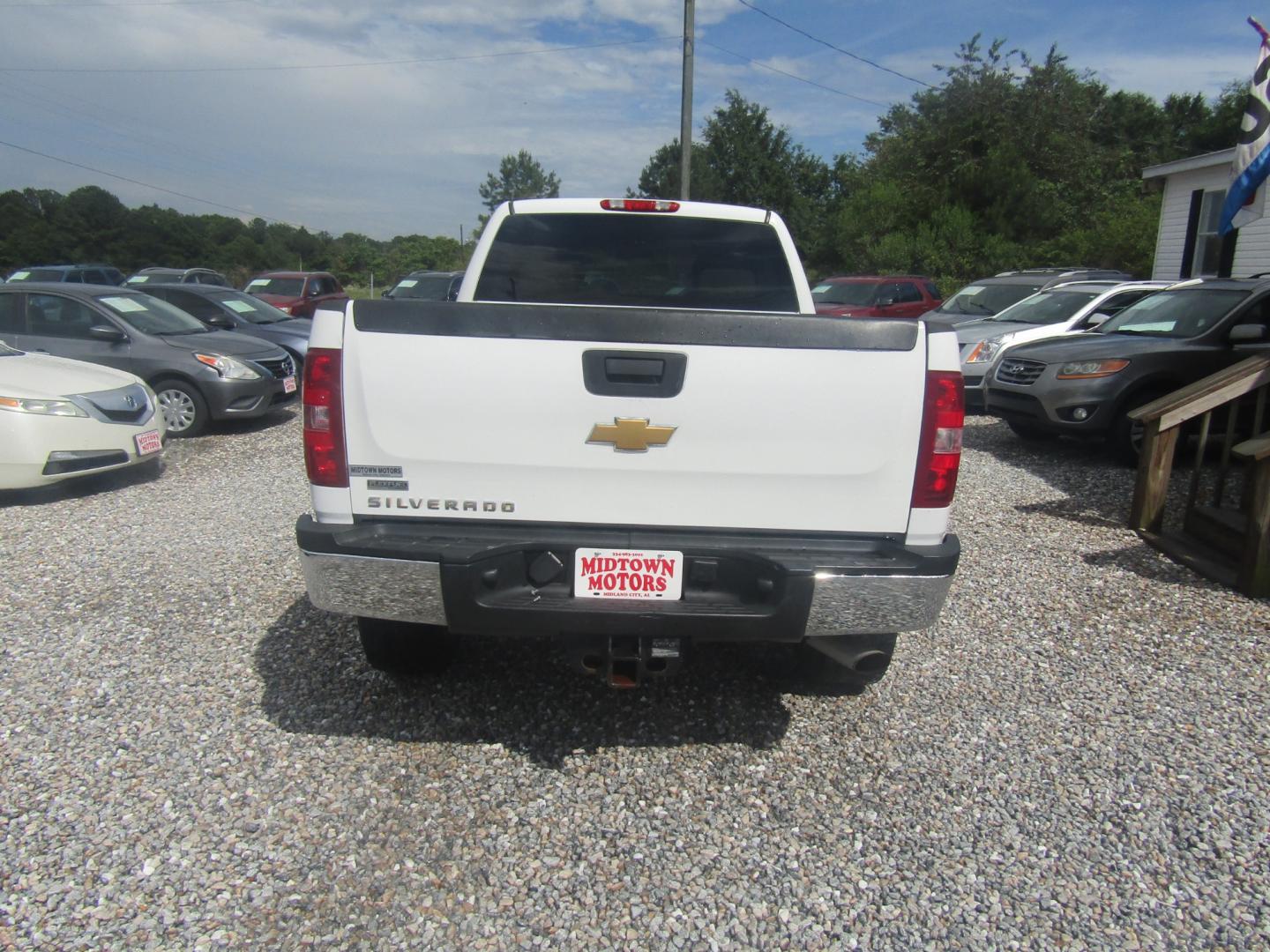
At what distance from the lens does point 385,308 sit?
272 cm

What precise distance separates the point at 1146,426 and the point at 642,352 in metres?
4.89

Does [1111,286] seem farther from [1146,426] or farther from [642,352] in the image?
[642,352]

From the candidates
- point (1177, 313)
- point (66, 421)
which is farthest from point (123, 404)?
point (1177, 313)

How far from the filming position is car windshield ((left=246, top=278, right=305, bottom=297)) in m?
17.7

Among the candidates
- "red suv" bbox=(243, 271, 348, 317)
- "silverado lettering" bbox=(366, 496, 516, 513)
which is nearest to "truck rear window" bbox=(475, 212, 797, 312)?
"silverado lettering" bbox=(366, 496, 516, 513)

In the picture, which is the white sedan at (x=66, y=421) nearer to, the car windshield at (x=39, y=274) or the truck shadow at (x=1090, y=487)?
the truck shadow at (x=1090, y=487)

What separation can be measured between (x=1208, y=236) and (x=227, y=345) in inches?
673

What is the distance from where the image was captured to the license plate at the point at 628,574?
2.75 metres

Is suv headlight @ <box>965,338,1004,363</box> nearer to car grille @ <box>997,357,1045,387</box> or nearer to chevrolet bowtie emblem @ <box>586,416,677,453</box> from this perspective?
car grille @ <box>997,357,1045,387</box>

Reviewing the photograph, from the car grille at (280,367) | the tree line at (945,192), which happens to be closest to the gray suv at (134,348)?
the car grille at (280,367)

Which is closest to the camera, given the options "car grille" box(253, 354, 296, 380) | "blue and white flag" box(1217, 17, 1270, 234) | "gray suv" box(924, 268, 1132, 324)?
"blue and white flag" box(1217, 17, 1270, 234)

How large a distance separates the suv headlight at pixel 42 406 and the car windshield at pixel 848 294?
12133mm

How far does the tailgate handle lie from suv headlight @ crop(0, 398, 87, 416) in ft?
19.0

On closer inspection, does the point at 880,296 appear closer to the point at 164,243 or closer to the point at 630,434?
the point at 630,434
